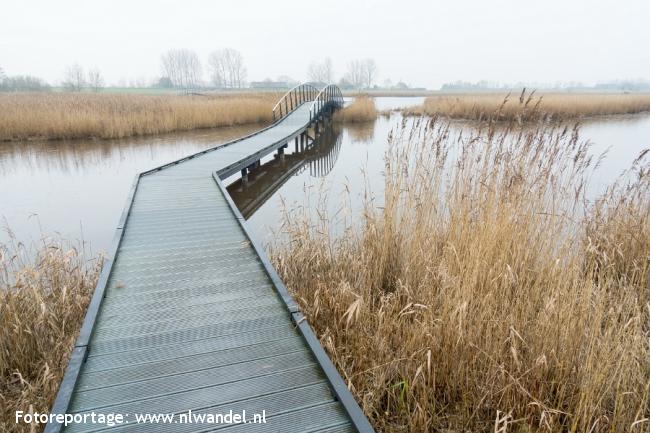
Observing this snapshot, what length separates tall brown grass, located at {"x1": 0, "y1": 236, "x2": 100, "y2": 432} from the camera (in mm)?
2070

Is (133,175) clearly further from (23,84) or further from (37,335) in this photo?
(23,84)

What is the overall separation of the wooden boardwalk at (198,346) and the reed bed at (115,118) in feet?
31.4

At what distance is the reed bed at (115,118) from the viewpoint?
35.2ft

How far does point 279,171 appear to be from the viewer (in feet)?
29.7

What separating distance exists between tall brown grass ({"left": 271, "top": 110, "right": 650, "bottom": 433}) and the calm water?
98 cm

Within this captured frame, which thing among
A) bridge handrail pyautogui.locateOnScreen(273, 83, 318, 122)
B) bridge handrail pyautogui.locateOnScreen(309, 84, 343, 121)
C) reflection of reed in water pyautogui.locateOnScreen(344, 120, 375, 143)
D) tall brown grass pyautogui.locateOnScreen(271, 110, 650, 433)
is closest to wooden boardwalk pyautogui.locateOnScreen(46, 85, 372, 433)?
tall brown grass pyautogui.locateOnScreen(271, 110, 650, 433)

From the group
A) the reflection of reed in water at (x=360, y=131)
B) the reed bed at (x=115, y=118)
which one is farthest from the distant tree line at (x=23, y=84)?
the reflection of reed in water at (x=360, y=131)

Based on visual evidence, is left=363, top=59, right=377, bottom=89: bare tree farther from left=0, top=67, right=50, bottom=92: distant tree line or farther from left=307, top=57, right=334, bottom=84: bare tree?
left=0, top=67, right=50, bottom=92: distant tree line

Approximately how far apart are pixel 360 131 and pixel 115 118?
8.59 meters

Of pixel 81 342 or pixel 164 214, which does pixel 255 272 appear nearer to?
pixel 81 342

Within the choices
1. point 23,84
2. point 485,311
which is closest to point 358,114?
point 485,311

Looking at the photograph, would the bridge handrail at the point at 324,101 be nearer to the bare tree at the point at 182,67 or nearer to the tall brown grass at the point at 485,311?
the tall brown grass at the point at 485,311

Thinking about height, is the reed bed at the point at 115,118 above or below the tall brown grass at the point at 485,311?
above

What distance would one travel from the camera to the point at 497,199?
116 inches
